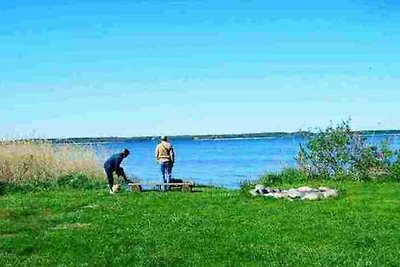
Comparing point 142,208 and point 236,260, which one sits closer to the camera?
point 236,260

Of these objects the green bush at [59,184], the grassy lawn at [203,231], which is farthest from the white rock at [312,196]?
the green bush at [59,184]

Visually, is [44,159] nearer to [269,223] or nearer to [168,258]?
[269,223]

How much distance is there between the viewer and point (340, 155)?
3183cm

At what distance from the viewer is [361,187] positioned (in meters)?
26.6

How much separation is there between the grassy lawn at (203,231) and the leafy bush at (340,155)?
5.85 meters

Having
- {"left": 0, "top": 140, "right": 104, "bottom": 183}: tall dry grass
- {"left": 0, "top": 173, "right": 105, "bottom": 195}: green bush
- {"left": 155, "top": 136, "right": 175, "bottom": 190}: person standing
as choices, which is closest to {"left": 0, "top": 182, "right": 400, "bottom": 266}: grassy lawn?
{"left": 155, "top": 136, "right": 175, "bottom": 190}: person standing

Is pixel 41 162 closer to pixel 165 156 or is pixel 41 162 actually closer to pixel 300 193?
pixel 165 156

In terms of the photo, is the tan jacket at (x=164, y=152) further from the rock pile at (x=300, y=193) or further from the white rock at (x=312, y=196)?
the white rock at (x=312, y=196)

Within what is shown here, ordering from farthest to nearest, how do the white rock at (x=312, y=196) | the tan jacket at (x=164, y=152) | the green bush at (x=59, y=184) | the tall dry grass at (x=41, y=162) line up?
the tall dry grass at (x=41, y=162)
the green bush at (x=59, y=184)
the tan jacket at (x=164, y=152)
the white rock at (x=312, y=196)

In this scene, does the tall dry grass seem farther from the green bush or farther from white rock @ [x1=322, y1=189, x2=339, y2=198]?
white rock @ [x1=322, y1=189, x2=339, y2=198]

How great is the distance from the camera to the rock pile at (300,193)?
23981 millimetres

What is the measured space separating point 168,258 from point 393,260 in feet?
15.5

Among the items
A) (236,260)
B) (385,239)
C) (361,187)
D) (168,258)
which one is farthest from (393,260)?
(361,187)

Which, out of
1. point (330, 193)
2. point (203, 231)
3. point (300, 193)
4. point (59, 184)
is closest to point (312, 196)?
→ point (300, 193)
